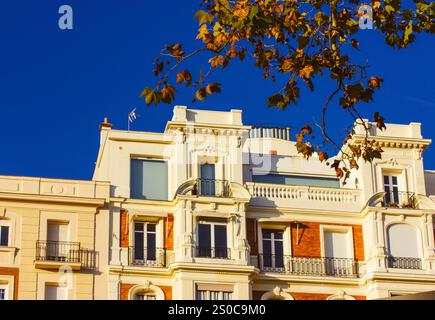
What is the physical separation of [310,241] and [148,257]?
705cm

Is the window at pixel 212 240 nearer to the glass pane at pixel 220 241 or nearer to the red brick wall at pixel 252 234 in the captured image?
the glass pane at pixel 220 241

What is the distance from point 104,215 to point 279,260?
7696 millimetres

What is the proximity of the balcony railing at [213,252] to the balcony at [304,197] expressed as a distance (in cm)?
281

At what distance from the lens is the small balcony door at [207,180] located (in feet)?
142

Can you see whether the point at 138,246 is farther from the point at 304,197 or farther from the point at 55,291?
the point at 304,197

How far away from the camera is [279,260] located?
43000mm

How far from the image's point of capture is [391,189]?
4553cm

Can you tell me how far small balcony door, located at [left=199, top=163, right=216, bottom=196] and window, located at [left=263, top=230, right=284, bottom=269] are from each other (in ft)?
9.72

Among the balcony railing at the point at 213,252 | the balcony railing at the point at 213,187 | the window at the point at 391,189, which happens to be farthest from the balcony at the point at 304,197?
the balcony railing at the point at 213,252

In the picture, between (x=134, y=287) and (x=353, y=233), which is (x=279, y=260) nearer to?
(x=353, y=233)

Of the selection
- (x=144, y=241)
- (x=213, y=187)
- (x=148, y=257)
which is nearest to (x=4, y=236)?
(x=144, y=241)
